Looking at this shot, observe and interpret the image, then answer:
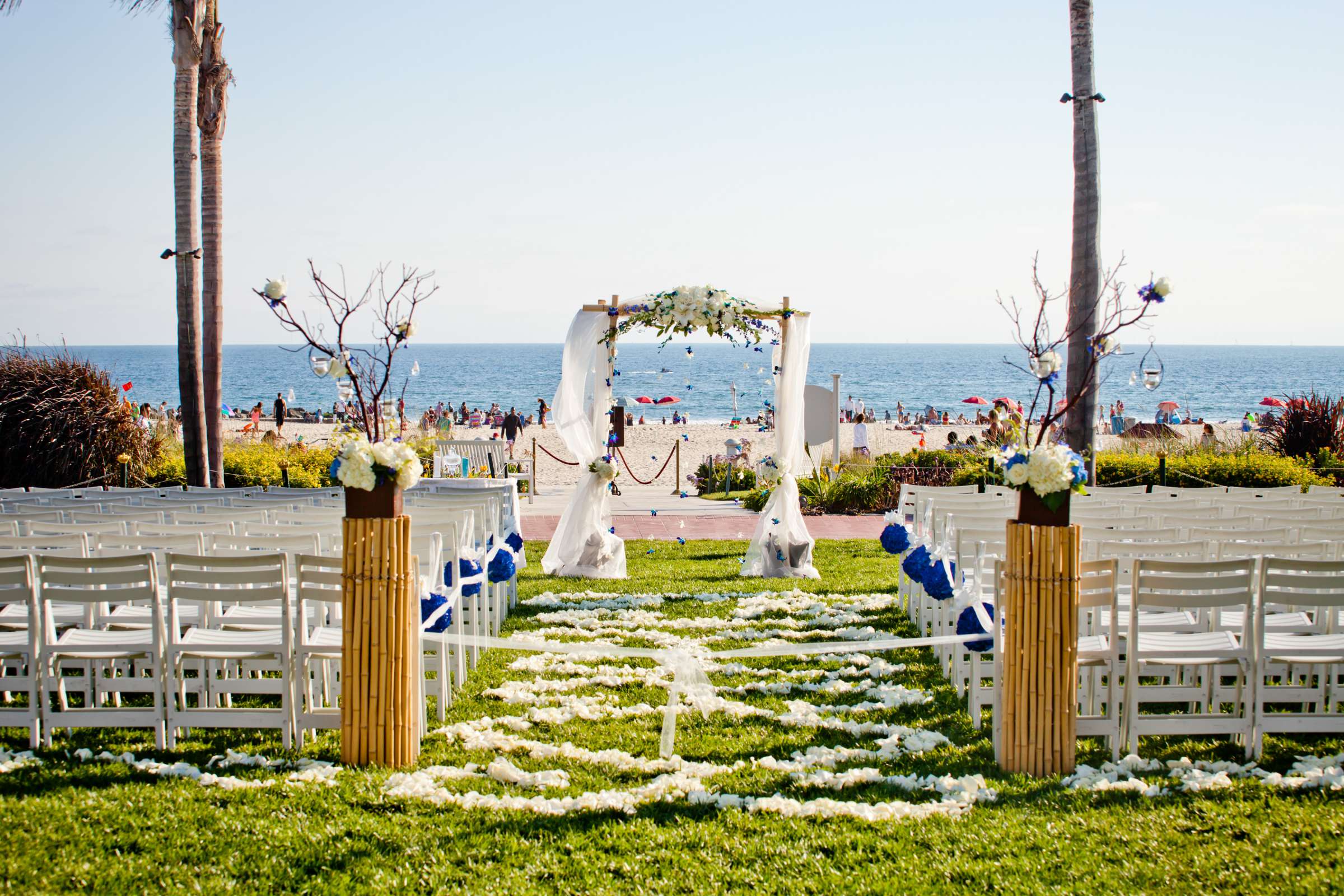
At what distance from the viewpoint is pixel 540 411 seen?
44906mm

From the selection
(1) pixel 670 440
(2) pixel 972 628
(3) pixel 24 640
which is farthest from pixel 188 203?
(1) pixel 670 440

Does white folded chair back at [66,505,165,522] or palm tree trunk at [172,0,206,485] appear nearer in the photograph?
white folded chair back at [66,505,165,522]

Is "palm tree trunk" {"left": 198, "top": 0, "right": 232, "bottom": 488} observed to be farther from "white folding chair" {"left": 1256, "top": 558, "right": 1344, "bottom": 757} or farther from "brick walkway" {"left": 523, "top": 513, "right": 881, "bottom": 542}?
"white folding chair" {"left": 1256, "top": 558, "right": 1344, "bottom": 757}

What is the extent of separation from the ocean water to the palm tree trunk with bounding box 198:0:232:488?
99.3ft

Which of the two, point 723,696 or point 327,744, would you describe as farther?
point 723,696

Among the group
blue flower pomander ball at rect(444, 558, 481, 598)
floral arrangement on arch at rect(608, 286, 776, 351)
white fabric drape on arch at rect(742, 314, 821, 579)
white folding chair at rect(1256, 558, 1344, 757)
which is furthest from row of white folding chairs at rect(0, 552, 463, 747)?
white fabric drape on arch at rect(742, 314, 821, 579)

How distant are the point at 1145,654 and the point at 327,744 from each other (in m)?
4.30

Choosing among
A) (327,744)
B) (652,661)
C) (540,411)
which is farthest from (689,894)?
(540,411)

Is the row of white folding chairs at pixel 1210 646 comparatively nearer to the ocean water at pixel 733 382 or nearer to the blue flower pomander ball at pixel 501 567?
the blue flower pomander ball at pixel 501 567

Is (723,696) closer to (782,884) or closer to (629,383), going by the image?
(782,884)

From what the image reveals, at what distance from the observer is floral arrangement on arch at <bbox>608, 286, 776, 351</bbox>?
436 inches

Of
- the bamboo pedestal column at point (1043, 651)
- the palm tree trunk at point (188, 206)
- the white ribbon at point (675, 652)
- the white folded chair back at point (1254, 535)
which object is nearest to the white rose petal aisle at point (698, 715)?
the white ribbon at point (675, 652)

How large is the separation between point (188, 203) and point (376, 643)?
34.8ft

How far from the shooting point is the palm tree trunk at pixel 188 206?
13461 millimetres
